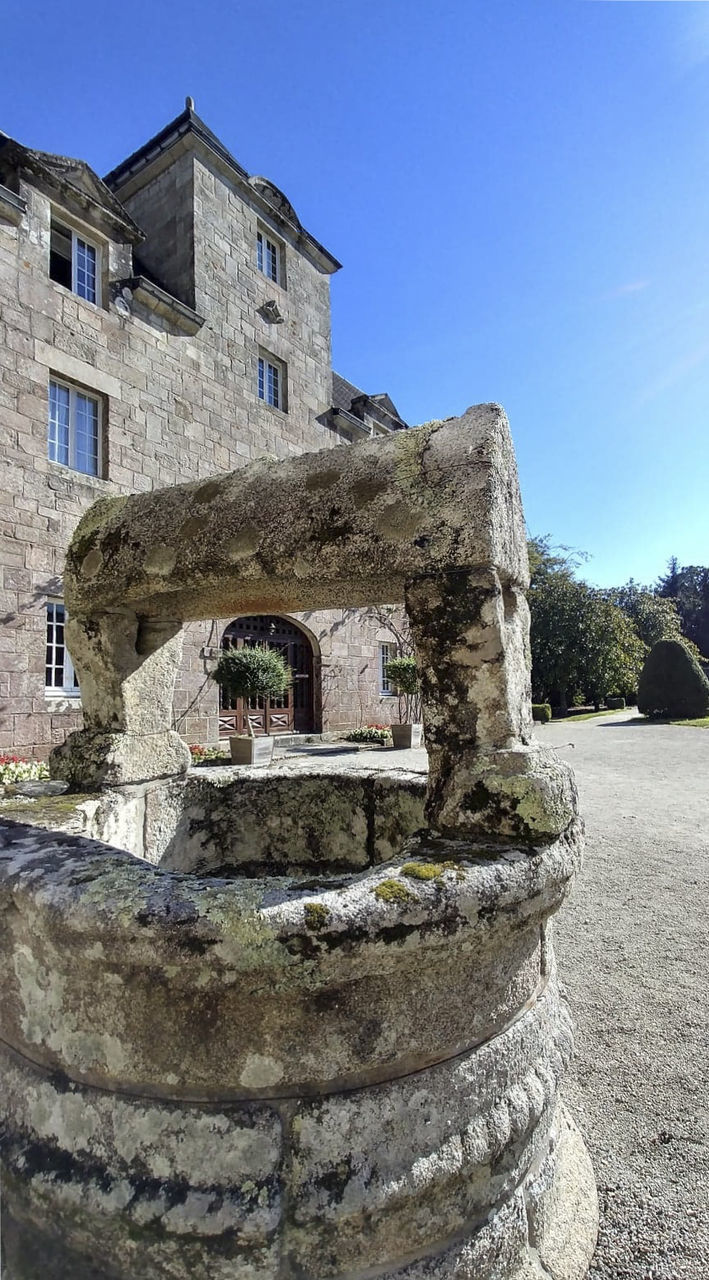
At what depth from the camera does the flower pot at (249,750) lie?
31.8 ft

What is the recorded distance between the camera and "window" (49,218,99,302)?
9.89 meters

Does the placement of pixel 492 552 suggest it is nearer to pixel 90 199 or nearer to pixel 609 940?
pixel 609 940

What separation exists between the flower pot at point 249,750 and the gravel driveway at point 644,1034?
17.4 feet

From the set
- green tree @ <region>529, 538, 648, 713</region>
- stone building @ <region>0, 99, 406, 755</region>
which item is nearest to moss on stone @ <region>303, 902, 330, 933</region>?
stone building @ <region>0, 99, 406, 755</region>

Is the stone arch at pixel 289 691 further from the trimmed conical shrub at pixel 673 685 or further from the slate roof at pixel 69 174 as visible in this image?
the trimmed conical shrub at pixel 673 685

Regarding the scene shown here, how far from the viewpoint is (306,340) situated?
14500 millimetres

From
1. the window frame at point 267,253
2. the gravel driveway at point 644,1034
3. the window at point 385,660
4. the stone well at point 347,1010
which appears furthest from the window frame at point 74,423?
the stone well at point 347,1010

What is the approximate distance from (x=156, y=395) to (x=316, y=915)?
1125cm

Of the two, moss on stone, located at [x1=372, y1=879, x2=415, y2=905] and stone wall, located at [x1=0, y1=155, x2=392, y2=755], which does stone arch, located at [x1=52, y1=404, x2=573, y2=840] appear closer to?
moss on stone, located at [x1=372, y1=879, x2=415, y2=905]

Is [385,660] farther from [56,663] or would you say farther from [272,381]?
[56,663]

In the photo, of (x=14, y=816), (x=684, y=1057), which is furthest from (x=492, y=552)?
(x=684, y=1057)

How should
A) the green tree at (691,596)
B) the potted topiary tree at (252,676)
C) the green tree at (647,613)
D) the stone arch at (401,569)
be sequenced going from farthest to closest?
the green tree at (691,596) < the green tree at (647,613) < the potted topiary tree at (252,676) < the stone arch at (401,569)

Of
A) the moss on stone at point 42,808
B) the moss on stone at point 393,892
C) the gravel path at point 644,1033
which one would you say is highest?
the moss on stone at point 42,808

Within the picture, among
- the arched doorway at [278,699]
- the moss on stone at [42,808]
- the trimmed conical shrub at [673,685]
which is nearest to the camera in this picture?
the moss on stone at [42,808]
